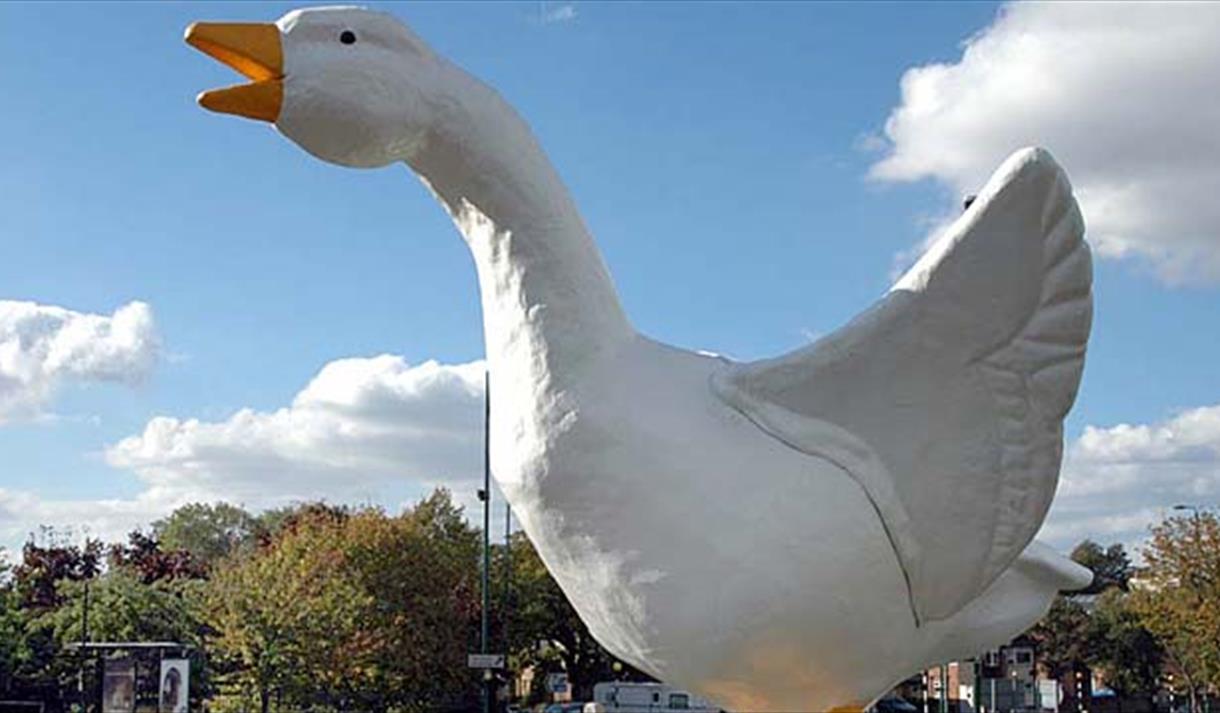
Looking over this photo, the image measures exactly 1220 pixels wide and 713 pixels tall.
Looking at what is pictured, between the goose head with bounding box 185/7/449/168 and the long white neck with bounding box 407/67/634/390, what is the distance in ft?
0.41

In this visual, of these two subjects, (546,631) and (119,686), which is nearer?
(119,686)

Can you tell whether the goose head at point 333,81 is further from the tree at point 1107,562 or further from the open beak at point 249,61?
the tree at point 1107,562

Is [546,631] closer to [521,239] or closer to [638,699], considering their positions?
[638,699]

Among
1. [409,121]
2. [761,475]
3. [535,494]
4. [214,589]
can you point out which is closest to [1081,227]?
[761,475]

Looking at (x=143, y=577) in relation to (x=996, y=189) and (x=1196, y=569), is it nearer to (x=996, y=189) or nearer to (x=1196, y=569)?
(x=1196, y=569)

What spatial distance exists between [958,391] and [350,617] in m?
24.4

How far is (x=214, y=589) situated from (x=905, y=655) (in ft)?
85.6

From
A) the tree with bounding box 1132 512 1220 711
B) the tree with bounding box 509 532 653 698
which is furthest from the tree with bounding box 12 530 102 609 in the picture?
the tree with bounding box 1132 512 1220 711

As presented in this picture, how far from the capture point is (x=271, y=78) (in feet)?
17.0

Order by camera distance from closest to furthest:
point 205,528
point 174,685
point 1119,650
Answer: point 174,685, point 1119,650, point 205,528

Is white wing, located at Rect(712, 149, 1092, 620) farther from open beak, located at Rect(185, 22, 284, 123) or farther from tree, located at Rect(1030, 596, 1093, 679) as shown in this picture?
tree, located at Rect(1030, 596, 1093, 679)

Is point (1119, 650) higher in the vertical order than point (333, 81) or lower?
lower

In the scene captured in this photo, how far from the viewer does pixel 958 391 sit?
485 cm

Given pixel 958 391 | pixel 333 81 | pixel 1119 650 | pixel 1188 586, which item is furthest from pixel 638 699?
pixel 333 81
